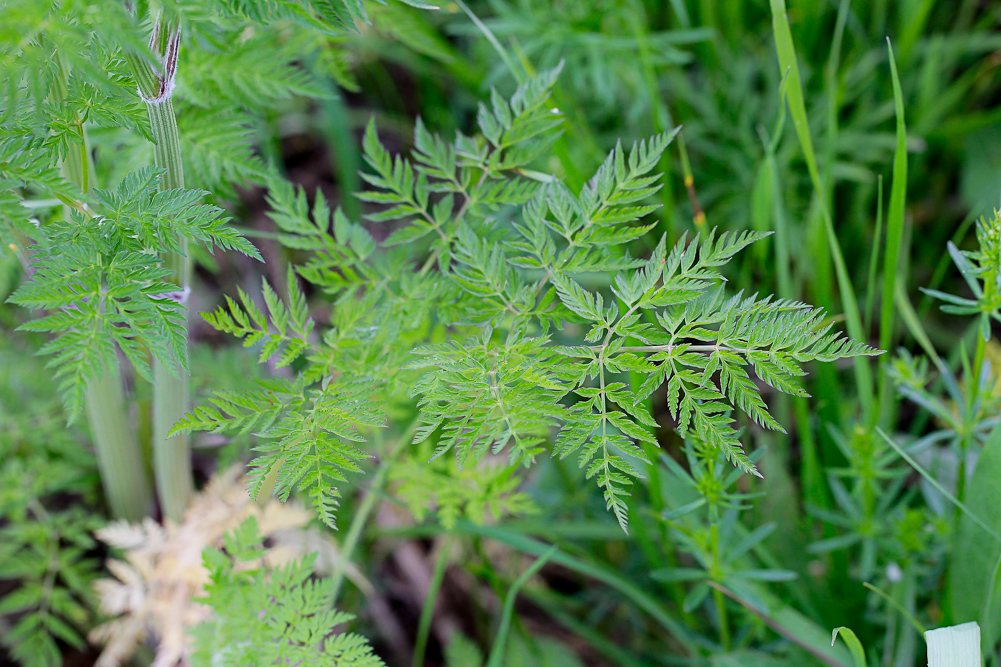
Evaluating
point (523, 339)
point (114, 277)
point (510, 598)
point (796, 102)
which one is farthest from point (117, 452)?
point (796, 102)

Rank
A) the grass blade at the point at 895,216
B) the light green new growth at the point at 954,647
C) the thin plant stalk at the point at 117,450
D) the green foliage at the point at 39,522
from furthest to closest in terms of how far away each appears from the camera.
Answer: the green foliage at the point at 39,522 < the thin plant stalk at the point at 117,450 < the grass blade at the point at 895,216 < the light green new growth at the point at 954,647

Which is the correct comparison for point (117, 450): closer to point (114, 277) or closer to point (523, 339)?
point (114, 277)

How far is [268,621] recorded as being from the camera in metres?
1.18

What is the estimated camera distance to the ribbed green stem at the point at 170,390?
0.96m

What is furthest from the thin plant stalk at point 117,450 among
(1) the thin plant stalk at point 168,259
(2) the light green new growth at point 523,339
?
(2) the light green new growth at point 523,339

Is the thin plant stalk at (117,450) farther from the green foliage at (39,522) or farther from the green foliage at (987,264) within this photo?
the green foliage at (987,264)

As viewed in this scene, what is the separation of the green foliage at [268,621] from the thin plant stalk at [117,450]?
38 cm

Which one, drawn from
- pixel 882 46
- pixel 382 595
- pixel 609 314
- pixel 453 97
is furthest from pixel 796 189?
pixel 382 595

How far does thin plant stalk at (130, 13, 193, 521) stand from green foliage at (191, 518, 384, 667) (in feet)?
0.84

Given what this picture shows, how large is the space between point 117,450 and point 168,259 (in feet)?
1.89

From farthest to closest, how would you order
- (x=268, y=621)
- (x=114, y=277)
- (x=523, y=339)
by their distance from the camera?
→ (x=268, y=621), (x=523, y=339), (x=114, y=277)

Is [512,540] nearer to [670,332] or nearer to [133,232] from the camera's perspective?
[670,332]

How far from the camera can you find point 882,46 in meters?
2.10

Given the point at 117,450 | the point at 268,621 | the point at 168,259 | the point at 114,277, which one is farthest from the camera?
the point at 117,450
